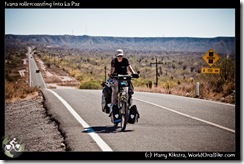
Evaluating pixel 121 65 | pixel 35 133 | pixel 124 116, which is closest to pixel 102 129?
pixel 124 116

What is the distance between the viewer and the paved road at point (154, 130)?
21.4 ft

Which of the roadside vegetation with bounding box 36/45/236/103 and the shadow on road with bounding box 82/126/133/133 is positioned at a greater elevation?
the roadside vegetation with bounding box 36/45/236/103

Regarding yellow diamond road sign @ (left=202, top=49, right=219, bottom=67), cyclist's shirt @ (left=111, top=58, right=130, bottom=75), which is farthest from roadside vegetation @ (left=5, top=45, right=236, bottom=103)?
cyclist's shirt @ (left=111, top=58, right=130, bottom=75)

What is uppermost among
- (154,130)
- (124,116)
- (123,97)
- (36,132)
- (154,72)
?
(154,72)

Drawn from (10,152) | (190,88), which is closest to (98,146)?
(10,152)

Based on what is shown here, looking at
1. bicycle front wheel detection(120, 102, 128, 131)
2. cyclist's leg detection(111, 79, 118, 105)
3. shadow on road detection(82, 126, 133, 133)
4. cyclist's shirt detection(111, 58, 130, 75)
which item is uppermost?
cyclist's shirt detection(111, 58, 130, 75)

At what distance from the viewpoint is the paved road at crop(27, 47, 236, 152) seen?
6.52 m

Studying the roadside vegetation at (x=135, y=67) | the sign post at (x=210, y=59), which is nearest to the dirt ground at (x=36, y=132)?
the roadside vegetation at (x=135, y=67)

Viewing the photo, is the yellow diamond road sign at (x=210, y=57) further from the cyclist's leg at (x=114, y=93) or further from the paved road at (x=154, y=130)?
the cyclist's leg at (x=114, y=93)

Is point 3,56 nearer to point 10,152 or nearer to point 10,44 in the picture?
point 10,44

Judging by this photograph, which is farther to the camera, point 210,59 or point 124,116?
point 124,116

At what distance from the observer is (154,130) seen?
8172 mm

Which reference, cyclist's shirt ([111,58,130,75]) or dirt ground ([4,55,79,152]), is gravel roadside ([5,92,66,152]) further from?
cyclist's shirt ([111,58,130,75])

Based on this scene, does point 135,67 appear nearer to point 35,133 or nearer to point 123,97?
point 123,97
